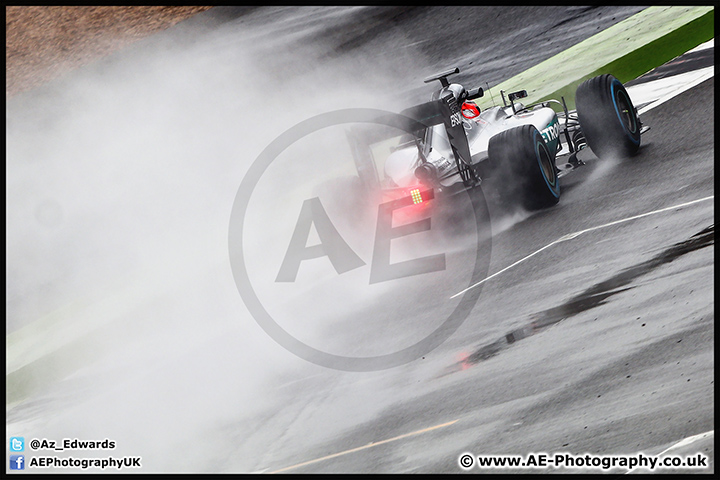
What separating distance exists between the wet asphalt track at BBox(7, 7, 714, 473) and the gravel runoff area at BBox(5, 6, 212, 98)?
15.3 meters

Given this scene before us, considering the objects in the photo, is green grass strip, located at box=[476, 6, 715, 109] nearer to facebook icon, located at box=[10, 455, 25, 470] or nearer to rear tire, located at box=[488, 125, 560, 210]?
rear tire, located at box=[488, 125, 560, 210]

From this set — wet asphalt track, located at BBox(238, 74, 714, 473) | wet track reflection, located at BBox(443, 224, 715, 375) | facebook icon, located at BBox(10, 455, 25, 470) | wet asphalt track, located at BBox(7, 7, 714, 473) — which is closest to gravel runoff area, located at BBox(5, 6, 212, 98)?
facebook icon, located at BBox(10, 455, 25, 470)

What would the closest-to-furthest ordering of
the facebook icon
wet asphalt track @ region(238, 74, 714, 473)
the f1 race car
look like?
wet asphalt track @ region(238, 74, 714, 473) → the facebook icon → the f1 race car

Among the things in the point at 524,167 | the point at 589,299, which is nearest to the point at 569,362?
the point at 589,299

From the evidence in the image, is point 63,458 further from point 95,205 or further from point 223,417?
point 95,205

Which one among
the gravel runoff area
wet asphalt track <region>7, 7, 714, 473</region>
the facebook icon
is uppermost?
the gravel runoff area

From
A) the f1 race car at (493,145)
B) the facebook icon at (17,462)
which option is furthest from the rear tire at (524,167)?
the facebook icon at (17,462)

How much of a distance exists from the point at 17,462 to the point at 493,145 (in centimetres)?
598

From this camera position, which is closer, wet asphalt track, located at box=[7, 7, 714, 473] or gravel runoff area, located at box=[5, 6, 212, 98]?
wet asphalt track, located at box=[7, 7, 714, 473]

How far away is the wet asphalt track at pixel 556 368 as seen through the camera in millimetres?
5426

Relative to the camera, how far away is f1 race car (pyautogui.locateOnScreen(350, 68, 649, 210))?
8.75 m

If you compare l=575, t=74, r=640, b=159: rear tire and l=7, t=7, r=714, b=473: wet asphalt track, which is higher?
l=575, t=74, r=640, b=159: rear tire

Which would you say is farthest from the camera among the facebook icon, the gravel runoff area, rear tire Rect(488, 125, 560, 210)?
the gravel runoff area

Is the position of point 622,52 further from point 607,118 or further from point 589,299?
point 589,299
